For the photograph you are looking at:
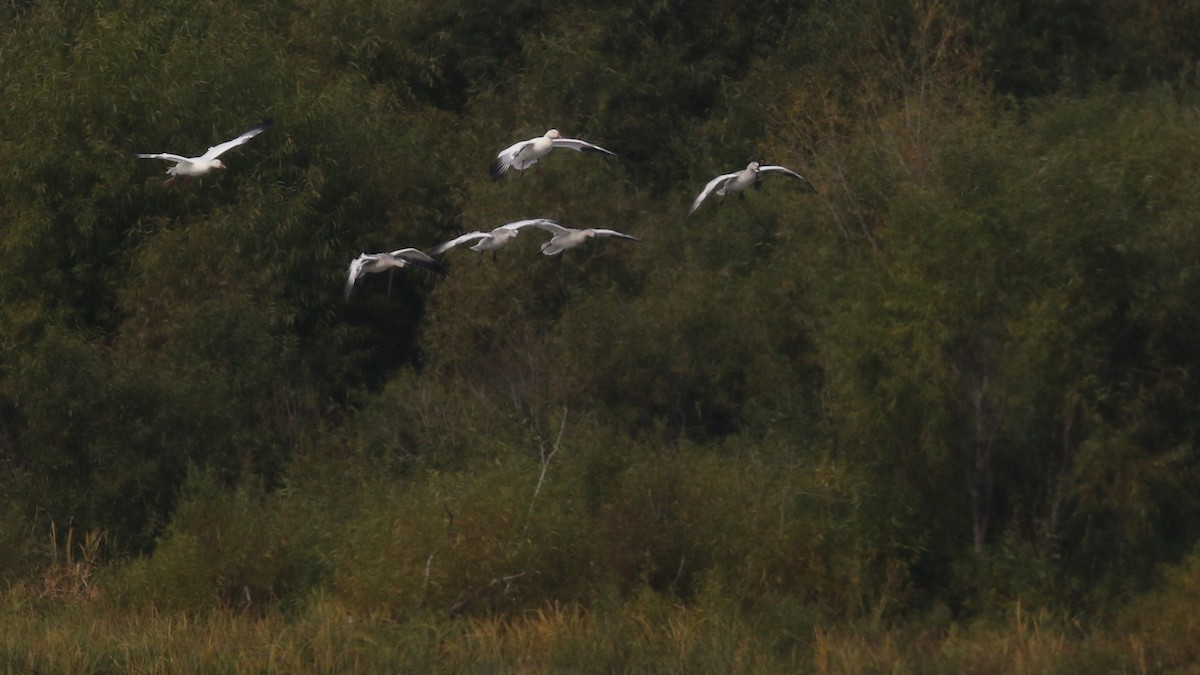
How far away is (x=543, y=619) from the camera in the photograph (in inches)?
581

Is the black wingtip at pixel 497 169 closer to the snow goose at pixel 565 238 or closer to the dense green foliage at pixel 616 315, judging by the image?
the snow goose at pixel 565 238

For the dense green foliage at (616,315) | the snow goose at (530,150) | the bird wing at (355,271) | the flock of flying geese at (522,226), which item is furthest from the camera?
the bird wing at (355,271)

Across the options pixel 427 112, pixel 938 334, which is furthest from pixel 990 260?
pixel 427 112

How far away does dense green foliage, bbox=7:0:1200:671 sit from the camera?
14367 mm

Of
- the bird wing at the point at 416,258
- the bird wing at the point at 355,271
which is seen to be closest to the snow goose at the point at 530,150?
the bird wing at the point at 416,258

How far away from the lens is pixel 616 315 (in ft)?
66.2

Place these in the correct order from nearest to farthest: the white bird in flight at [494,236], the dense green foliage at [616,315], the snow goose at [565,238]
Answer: the dense green foliage at [616,315] → the white bird in flight at [494,236] → the snow goose at [565,238]

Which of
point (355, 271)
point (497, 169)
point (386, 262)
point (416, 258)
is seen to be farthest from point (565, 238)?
point (355, 271)

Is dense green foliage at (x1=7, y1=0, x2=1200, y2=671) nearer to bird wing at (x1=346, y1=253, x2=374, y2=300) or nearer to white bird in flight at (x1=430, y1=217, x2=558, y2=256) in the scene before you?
white bird in flight at (x1=430, y1=217, x2=558, y2=256)

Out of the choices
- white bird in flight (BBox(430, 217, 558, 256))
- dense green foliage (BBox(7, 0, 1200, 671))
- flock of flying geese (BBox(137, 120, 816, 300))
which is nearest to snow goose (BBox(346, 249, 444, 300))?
flock of flying geese (BBox(137, 120, 816, 300))

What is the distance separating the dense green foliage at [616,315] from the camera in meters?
14.4

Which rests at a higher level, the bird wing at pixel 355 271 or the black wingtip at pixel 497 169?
the black wingtip at pixel 497 169

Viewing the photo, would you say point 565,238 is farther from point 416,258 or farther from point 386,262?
point 386,262

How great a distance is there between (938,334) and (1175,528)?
2.15m
